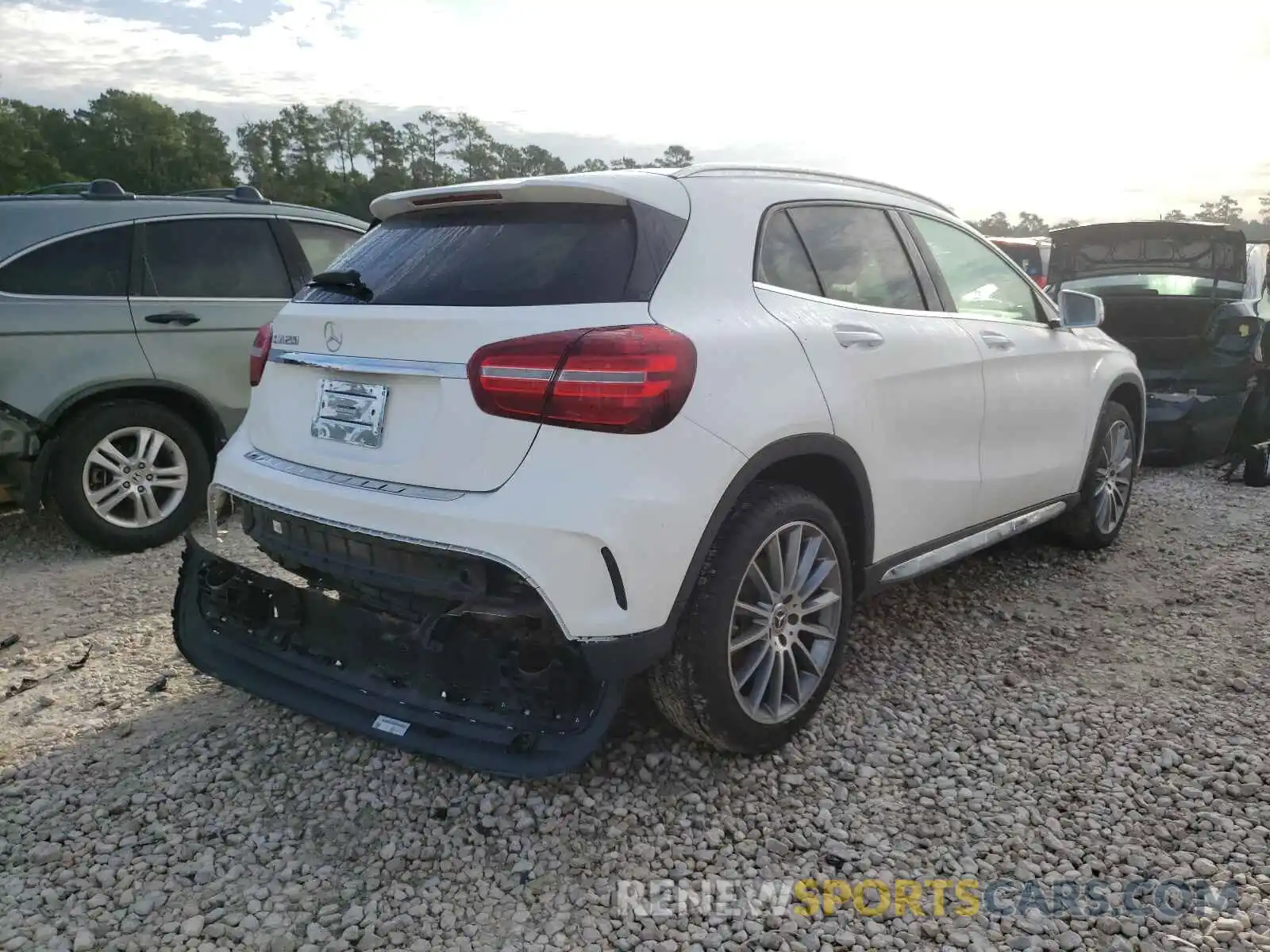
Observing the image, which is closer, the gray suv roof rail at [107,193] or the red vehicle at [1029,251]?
the gray suv roof rail at [107,193]

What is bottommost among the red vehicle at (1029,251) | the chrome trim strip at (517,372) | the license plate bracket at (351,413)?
the license plate bracket at (351,413)

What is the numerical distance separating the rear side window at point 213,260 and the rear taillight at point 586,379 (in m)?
3.58

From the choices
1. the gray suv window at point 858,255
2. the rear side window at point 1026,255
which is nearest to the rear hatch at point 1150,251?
the gray suv window at point 858,255

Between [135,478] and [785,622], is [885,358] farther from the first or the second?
[135,478]

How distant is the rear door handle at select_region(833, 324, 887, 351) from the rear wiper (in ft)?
4.64

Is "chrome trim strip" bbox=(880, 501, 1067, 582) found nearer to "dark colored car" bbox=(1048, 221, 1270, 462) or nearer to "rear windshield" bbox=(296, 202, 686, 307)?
"rear windshield" bbox=(296, 202, 686, 307)

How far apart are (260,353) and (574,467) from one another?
1.41 meters

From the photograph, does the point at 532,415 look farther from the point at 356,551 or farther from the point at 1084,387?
the point at 1084,387

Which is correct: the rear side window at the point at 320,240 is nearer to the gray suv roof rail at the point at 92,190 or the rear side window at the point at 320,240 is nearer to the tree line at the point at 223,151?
the gray suv roof rail at the point at 92,190

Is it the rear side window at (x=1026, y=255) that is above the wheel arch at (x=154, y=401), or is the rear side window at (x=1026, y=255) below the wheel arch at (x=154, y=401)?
above

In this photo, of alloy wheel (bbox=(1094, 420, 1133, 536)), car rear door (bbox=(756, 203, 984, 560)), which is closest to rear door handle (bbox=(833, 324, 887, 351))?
car rear door (bbox=(756, 203, 984, 560))

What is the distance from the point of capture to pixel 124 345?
492cm

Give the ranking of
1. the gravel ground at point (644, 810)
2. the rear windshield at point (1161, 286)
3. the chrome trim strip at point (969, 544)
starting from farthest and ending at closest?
the rear windshield at point (1161, 286), the chrome trim strip at point (969, 544), the gravel ground at point (644, 810)

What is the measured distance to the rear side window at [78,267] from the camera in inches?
185
